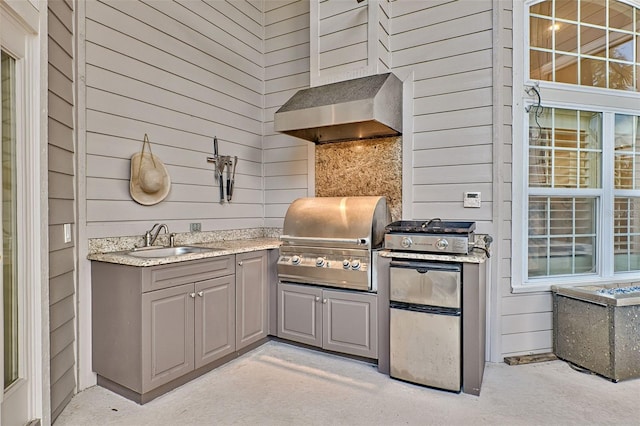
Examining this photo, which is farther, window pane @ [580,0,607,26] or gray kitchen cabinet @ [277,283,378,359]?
window pane @ [580,0,607,26]

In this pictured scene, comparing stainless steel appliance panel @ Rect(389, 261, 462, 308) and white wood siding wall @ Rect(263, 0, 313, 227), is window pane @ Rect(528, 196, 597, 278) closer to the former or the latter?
stainless steel appliance panel @ Rect(389, 261, 462, 308)

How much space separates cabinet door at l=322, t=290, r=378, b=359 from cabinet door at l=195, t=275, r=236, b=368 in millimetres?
760

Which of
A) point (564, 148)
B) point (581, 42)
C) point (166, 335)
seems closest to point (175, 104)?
point (166, 335)

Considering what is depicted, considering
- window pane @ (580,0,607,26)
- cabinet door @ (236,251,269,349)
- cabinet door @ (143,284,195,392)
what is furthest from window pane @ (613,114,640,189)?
cabinet door @ (143,284,195,392)

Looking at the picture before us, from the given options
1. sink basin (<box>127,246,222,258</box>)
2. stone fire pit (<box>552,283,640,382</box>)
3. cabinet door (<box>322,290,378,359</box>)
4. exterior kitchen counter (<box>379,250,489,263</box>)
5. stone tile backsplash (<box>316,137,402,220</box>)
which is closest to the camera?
exterior kitchen counter (<box>379,250,489,263</box>)

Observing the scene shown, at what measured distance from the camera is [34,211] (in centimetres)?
190

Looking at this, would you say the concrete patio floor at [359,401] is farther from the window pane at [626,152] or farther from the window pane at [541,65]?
the window pane at [541,65]

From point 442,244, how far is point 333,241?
2.84 feet

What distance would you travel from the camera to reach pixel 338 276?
289 cm

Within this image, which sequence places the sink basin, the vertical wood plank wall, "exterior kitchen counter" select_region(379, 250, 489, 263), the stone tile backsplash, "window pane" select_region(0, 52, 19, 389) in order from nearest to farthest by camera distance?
1. "window pane" select_region(0, 52, 19, 389)
2. the vertical wood plank wall
3. "exterior kitchen counter" select_region(379, 250, 489, 263)
4. the sink basin
5. the stone tile backsplash

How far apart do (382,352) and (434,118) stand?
201cm

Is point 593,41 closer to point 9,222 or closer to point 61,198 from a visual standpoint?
point 61,198

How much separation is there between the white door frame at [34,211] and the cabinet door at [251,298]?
1286 millimetres

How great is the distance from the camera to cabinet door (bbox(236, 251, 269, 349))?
9.65 ft
